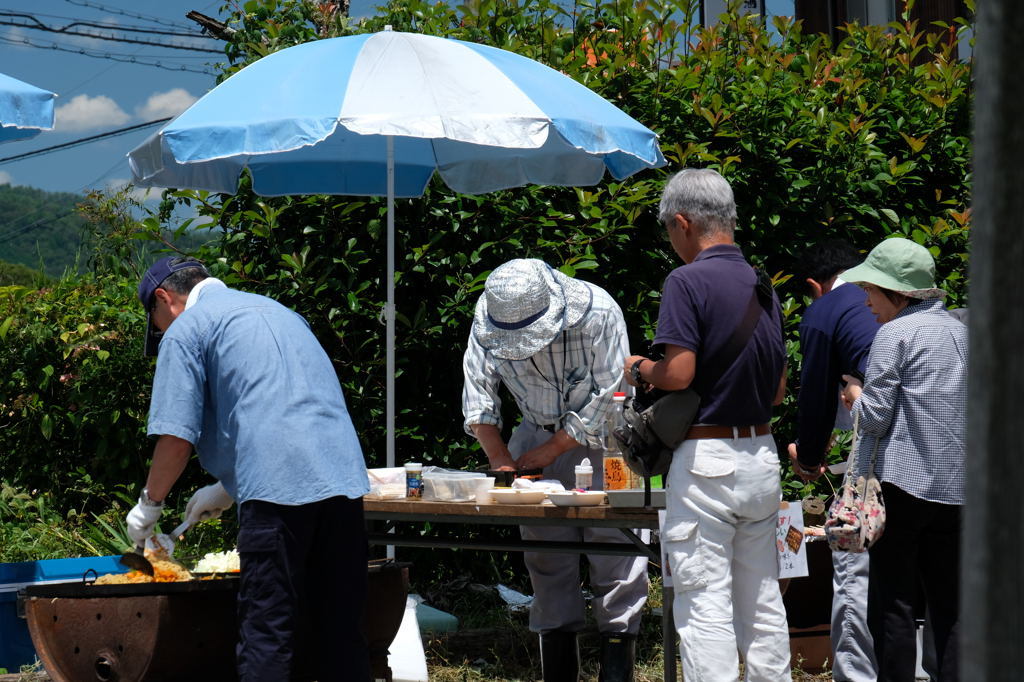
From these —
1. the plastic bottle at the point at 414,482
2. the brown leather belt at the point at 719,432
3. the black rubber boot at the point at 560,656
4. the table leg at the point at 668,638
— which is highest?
the brown leather belt at the point at 719,432

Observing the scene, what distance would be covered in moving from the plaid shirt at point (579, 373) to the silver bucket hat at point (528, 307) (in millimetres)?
69

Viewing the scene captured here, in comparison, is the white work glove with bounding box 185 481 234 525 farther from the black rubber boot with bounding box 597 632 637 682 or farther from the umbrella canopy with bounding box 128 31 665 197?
the black rubber boot with bounding box 597 632 637 682

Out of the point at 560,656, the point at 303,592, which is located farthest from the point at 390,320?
the point at 303,592

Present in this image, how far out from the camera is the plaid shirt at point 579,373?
177 inches

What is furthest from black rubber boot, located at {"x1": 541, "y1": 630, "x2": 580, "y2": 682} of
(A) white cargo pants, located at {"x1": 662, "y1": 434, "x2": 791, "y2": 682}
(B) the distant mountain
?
(B) the distant mountain

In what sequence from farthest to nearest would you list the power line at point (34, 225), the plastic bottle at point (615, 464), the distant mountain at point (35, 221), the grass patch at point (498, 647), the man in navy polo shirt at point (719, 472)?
the distant mountain at point (35, 221) → the power line at point (34, 225) → the grass patch at point (498, 647) → the plastic bottle at point (615, 464) → the man in navy polo shirt at point (719, 472)

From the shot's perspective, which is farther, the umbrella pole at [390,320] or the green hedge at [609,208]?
the green hedge at [609,208]

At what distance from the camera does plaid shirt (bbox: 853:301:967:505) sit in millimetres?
3582

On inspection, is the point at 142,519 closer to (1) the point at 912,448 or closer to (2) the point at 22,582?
(2) the point at 22,582

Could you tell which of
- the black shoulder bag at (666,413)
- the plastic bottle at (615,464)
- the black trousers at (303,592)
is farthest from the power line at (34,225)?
the black shoulder bag at (666,413)

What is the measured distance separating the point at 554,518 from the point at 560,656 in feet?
3.01

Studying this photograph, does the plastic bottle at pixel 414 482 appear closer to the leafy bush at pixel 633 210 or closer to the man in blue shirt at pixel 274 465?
the man in blue shirt at pixel 274 465

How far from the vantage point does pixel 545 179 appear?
17.0 ft

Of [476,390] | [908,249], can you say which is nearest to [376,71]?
[476,390]
